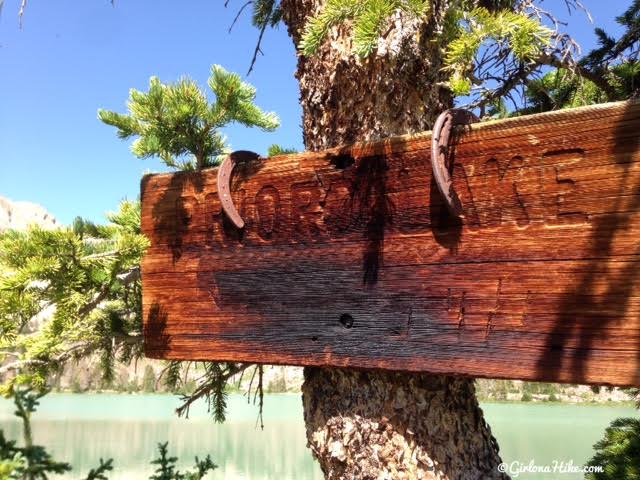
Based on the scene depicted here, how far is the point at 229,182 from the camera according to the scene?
1.04m

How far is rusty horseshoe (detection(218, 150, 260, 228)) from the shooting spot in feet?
3.30

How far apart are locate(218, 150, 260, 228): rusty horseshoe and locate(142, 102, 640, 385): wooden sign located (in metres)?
0.02

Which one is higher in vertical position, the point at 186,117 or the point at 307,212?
the point at 186,117

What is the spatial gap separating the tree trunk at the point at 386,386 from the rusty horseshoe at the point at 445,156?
0.21 meters

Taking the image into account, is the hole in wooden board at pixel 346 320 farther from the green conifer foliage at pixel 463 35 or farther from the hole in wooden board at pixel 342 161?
the green conifer foliage at pixel 463 35

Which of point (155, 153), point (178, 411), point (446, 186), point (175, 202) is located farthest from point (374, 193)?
point (178, 411)

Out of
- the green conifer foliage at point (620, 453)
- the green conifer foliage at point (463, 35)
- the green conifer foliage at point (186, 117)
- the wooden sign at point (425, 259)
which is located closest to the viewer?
the wooden sign at point (425, 259)

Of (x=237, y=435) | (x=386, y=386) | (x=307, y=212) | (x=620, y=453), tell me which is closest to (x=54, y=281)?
(x=307, y=212)

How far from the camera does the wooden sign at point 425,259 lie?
73 centimetres

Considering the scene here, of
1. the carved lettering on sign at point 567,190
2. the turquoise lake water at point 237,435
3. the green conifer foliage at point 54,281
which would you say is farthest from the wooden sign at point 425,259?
the turquoise lake water at point 237,435

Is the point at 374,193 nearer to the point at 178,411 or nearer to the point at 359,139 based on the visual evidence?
the point at 359,139

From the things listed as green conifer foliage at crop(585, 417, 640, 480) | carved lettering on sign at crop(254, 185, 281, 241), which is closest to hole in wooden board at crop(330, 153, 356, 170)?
carved lettering on sign at crop(254, 185, 281, 241)

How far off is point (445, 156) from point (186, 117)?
24.5 inches

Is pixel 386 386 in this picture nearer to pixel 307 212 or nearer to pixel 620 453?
pixel 307 212
